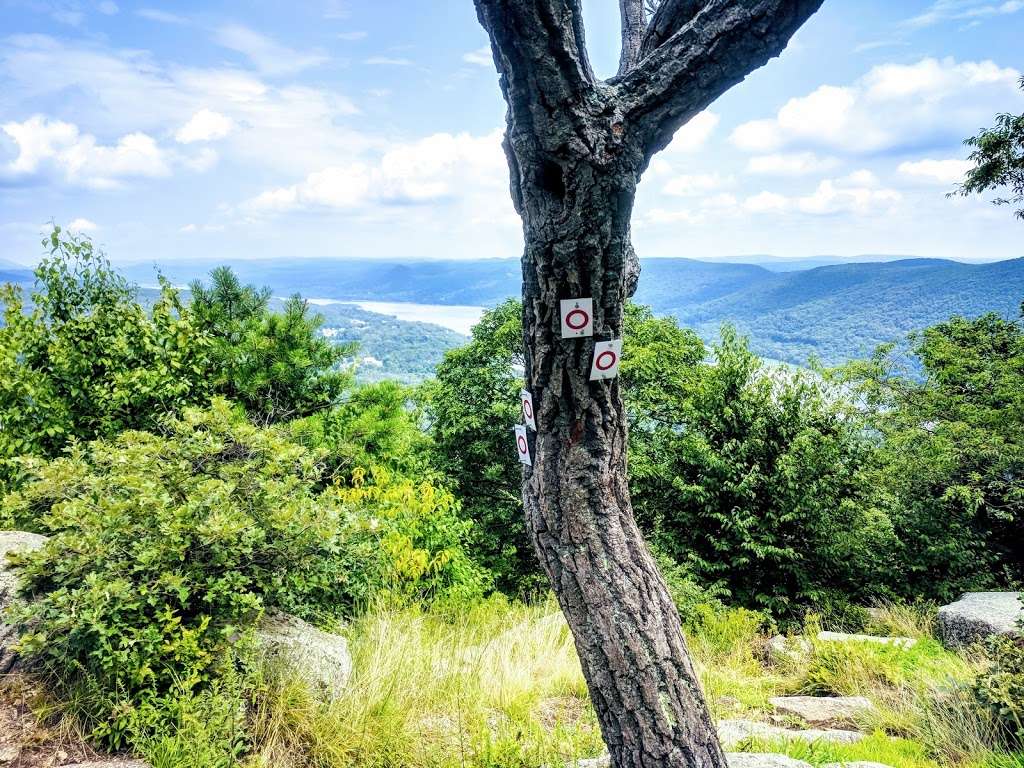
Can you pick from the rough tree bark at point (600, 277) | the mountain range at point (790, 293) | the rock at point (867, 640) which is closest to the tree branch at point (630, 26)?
the rough tree bark at point (600, 277)

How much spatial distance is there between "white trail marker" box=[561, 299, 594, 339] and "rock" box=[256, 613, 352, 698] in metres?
Answer: 2.73

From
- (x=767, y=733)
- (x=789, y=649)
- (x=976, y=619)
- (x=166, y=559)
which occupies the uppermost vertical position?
(x=166, y=559)

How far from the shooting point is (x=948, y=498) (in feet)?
33.7

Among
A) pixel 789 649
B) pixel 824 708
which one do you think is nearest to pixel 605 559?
pixel 824 708

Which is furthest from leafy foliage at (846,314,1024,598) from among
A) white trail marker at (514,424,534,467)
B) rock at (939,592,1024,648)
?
white trail marker at (514,424,534,467)

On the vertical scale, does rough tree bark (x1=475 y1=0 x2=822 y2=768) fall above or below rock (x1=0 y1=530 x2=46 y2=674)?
above

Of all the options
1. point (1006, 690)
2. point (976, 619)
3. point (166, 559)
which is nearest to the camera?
point (166, 559)

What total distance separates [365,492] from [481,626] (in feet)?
6.65

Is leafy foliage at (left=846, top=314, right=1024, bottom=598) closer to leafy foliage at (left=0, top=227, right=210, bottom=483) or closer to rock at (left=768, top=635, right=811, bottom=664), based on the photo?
rock at (left=768, top=635, right=811, bottom=664)

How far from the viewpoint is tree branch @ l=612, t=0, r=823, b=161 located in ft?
6.15

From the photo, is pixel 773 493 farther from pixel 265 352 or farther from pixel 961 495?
pixel 265 352

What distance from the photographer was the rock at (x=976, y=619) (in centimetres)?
633

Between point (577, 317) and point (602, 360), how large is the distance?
22 cm

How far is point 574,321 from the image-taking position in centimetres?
210
